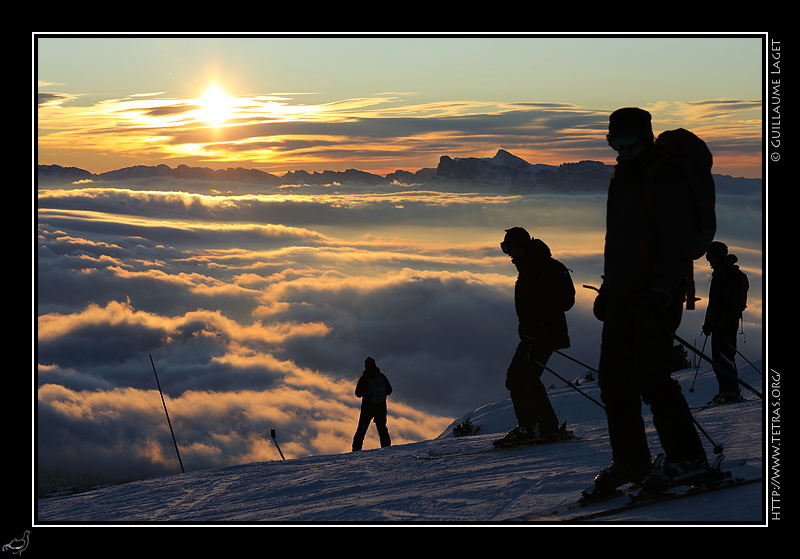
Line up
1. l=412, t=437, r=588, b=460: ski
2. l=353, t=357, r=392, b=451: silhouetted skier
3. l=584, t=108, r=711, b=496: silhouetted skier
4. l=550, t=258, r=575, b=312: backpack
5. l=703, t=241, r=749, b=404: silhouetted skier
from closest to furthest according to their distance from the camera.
→ l=584, t=108, r=711, b=496: silhouetted skier < l=550, t=258, r=575, b=312: backpack < l=412, t=437, r=588, b=460: ski < l=703, t=241, r=749, b=404: silhouetted skier < l=353, t=357, r=392, b=451: silhouetted skier

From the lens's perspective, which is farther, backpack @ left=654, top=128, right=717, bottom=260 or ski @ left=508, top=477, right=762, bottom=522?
ski @ left=508, top=477, right=762, bottom=522

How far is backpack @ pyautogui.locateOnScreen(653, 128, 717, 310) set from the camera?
4.67 meters

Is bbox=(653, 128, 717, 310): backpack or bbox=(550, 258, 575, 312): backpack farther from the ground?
bbox=(653, 128, 717, 310): backpack

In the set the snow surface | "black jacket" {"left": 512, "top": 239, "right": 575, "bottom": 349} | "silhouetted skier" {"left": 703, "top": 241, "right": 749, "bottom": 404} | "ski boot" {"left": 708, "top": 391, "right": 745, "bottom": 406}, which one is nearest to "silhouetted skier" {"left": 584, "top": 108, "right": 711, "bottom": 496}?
the snow surface

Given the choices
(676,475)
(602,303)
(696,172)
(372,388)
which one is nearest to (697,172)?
(696,172)

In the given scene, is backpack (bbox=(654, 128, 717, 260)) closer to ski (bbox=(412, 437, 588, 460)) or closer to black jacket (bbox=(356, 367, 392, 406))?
ski (bbox=(412, 437, 588, 460))

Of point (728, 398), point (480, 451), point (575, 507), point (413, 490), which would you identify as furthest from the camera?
point (728, 398)

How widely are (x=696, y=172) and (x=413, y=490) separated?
10.6 ft

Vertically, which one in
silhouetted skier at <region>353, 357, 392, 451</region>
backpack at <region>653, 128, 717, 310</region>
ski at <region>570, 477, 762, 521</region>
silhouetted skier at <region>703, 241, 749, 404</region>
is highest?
backpack at <region>653, 128, 717, 310</region>

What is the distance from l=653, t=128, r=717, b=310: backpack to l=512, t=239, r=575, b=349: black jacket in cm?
299

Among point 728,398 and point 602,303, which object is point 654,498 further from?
point 728,398

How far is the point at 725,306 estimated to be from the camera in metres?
11.2

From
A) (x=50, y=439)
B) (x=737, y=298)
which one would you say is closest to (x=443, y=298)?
(x=50, y=439)
